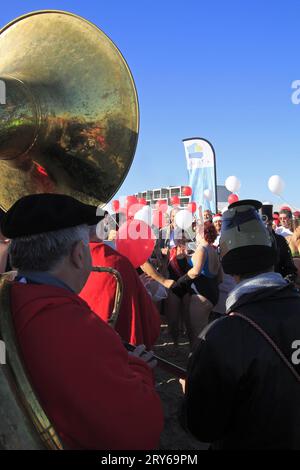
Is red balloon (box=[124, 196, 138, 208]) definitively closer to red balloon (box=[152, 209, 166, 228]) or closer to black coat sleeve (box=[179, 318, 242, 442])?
red balloon (box=[152, 209, 166, 228])

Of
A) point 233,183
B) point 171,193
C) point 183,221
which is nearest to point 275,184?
point 233,183

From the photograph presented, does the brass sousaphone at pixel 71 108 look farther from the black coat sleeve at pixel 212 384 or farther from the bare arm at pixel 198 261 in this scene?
the bare arm at pixel 198 261

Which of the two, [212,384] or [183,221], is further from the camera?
[183,221]

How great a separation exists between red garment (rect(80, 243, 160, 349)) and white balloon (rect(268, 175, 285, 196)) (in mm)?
8555

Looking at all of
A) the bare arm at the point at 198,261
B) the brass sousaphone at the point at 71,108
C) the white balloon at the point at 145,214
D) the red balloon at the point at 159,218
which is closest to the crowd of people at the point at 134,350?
the brass sousaphone at the point at 71,108

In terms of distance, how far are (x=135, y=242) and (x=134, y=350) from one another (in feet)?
6.68

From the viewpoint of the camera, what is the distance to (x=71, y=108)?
1.93 m

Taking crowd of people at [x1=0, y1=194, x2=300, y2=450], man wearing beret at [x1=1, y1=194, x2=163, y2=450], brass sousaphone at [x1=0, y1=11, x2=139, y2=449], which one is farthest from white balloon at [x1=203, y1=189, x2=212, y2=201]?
→ man wearing beret at [x1=1, y1=194, x2=163, y2=450]

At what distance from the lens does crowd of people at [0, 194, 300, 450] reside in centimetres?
93

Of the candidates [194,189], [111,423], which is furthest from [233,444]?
[194,189]

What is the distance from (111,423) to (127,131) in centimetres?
141

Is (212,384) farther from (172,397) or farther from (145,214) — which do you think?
(145,214)

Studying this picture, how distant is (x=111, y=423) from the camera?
0.93m

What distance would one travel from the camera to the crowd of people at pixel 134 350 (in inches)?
36.5
